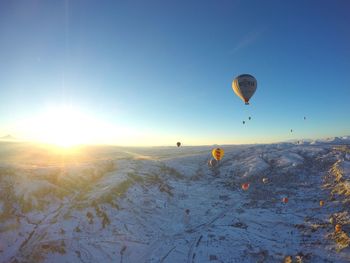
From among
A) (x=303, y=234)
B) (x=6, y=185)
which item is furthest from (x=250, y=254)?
(x=6, y=185)

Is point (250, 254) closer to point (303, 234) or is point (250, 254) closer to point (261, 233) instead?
point (261, 233)

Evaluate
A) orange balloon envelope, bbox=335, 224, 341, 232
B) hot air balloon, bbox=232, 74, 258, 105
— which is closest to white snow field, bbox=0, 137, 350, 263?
A: orange balloon envelope, bbox=335, 224, 341, 232

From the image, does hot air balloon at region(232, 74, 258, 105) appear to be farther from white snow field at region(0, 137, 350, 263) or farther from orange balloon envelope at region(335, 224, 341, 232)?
orange balloon envelope at region(335, 224, 341, 232)

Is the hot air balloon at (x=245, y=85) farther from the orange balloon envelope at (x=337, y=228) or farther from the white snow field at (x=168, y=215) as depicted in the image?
the orange balloon envelope at (x=337, y=228)

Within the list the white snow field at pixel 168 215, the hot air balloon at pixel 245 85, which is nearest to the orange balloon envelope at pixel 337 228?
the white snow field at pixel 168 215

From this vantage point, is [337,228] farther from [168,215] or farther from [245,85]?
[245,85]

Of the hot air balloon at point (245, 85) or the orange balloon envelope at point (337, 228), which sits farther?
the hot air balloon at point (245, 85)

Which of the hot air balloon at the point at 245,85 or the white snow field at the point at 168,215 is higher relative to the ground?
the hot air balloon at the point at 245,85

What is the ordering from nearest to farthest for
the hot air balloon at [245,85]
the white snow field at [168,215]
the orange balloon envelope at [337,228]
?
1. the white snow field at [168,215]
2. the orange balloon envelope at [337,228]
3. the hot air balloon at [245,85]
